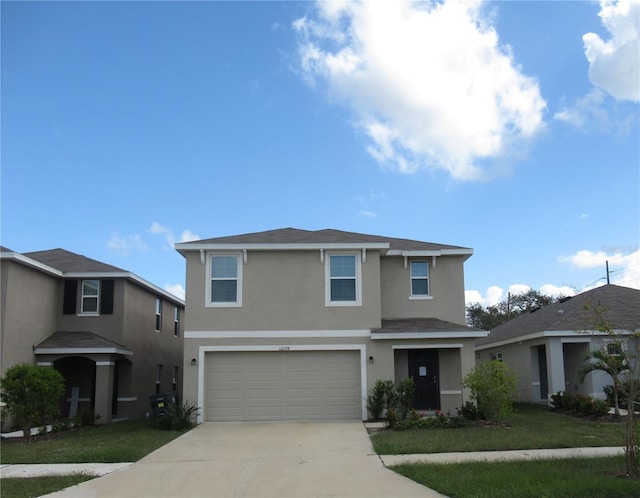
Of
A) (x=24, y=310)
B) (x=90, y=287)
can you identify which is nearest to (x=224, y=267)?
(x=90, y=287)

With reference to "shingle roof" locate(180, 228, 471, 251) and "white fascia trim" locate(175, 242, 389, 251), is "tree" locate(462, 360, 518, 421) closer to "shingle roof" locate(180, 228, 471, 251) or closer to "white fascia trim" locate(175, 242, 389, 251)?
"white fascia trim" locate(175, 242, 389, 251)

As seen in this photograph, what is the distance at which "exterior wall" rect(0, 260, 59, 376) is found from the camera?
1805cm

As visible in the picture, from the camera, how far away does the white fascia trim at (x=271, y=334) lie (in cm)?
1812

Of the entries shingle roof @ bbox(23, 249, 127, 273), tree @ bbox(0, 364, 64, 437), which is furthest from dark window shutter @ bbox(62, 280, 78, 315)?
tree @ bbox(0, 364, 64, 437)

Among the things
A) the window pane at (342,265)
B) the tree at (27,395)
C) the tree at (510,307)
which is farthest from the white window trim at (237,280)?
the tree at (510,307)

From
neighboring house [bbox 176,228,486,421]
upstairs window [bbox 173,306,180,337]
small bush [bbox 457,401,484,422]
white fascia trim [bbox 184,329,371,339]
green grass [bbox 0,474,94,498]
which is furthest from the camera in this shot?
upstairs window [bbox 173,306,180,337]

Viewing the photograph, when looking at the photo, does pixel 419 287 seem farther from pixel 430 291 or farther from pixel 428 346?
pixel 428 346

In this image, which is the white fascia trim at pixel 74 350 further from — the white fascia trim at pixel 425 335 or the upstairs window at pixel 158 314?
the white fascia trim at pixel 425 335

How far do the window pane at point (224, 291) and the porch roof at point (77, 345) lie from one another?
428cm

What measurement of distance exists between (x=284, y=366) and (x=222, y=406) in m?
2.16

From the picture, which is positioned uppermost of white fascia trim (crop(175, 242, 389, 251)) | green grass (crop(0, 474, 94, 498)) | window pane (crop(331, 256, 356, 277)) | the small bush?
white fascia trim (crop(175, 242, 389, 251))

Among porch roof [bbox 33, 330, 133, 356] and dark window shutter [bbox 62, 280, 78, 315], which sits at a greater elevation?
dark window shutter [bbox 62, 280, 78, 315]

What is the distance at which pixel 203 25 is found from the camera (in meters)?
16.8

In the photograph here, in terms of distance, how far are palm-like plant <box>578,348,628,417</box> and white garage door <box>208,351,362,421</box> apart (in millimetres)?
6715
